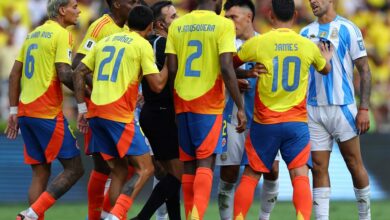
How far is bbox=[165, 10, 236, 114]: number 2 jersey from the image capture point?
11594 mm

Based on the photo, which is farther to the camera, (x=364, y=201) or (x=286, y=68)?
(x=364, y=201)

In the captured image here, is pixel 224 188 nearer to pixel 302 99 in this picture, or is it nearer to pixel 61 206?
pixel 302 99

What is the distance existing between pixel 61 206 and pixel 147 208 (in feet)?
20.0

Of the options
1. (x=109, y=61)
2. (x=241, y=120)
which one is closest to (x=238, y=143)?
(x=241, y=120)

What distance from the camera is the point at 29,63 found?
12344 millimetres

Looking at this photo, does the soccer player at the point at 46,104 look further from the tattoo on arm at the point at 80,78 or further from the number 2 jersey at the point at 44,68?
the tattoo on arm at the point at 80,78

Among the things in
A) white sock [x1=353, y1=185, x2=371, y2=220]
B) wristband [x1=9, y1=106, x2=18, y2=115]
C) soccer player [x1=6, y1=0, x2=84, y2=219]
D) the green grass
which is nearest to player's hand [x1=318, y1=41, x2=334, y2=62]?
white sock [x1=353, y1=185, x2=371, y2=220]

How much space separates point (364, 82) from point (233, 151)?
169 centimetres

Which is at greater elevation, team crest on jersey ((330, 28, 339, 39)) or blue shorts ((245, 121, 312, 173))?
team crest on jersey ((330, 28, 339, 39))

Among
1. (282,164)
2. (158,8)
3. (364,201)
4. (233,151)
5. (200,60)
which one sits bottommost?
(282,164)

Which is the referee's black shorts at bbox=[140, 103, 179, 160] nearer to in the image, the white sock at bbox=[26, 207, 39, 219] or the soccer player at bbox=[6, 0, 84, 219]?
the soccer player at bbox=[6, 0, 84, 219]

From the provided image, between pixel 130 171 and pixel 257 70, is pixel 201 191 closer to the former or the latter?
pixel 257 70

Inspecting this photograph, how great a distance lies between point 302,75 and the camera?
38.2 feet

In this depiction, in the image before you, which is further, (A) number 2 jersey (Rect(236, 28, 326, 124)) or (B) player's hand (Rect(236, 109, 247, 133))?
(A) number 2 jersey (Rect(236, 28, 326, 124))
